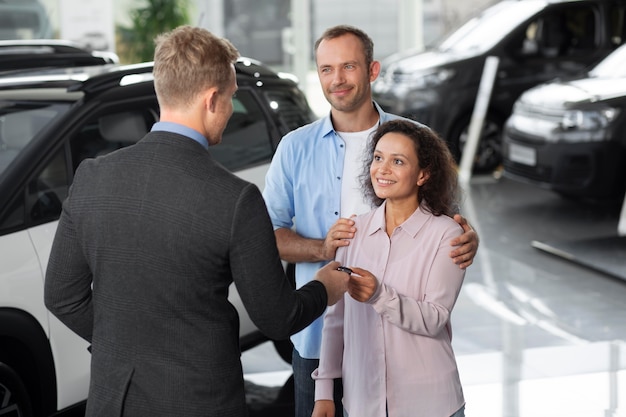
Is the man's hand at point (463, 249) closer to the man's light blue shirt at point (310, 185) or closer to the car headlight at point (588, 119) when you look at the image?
the man's light blue shirt at point (310, 185)

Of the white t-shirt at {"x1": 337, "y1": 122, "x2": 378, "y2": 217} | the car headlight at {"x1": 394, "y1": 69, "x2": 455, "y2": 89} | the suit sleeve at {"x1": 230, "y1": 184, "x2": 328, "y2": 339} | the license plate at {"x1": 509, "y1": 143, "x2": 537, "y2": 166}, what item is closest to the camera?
the suit sleeve at {"x1": 230, "y1": 184, "x2": 328, "y2": 339}

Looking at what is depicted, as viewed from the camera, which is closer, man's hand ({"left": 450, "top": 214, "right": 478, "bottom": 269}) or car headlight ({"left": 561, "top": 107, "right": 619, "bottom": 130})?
man's hand ({"left": 450, "top": 214, "right": 478, "bottom": 269})

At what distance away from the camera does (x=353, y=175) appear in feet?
11.4

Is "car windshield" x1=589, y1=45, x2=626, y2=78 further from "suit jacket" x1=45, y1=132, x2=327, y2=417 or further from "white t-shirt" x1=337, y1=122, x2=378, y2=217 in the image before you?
"suit jacket" x1=45, y1=132, x2=327, y2=417

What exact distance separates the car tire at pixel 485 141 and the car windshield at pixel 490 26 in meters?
0.81

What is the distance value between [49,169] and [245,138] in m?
1.17

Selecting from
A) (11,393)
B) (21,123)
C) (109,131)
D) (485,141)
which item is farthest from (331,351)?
(485,141)

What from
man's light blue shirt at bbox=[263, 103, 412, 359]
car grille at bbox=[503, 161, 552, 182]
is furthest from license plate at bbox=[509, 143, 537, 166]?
man's light blue shirt at bbox=[263, 103, 412, 359]

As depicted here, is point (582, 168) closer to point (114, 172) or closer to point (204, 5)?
point (114, 172)

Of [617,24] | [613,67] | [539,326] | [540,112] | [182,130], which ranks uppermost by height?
[182,130]

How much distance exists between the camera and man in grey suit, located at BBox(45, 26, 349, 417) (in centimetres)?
239

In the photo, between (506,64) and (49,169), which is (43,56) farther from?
(506,64)

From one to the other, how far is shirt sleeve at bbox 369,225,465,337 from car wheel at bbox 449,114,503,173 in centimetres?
872

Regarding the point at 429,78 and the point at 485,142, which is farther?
the point at 485,142
